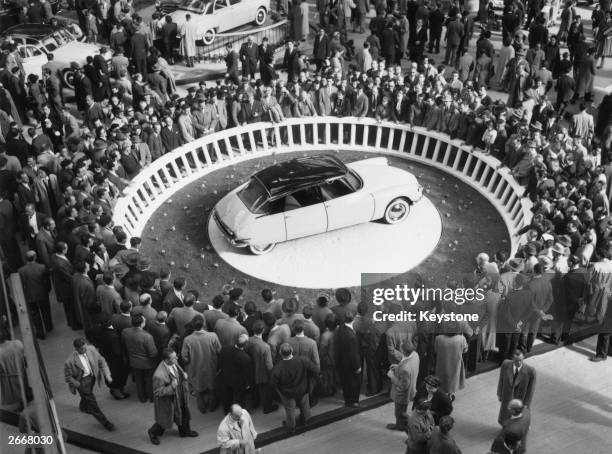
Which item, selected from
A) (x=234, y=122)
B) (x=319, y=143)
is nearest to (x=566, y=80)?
(x=319, y=143)

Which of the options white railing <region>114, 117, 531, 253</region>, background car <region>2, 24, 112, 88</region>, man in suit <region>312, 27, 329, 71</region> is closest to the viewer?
white railing <region>114, 117, 531, 253</region>

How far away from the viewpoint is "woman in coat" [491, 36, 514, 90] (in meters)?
22.4

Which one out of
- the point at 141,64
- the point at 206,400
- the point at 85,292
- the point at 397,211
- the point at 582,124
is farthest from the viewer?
the point at 141,64

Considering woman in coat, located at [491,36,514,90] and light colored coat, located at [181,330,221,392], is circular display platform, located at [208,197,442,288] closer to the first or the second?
light colored coat, located at [181,330,221,392]

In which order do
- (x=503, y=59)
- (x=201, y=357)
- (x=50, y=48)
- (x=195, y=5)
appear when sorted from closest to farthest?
1. (x=201, y=357)
2. (x=503, y=59)
3. (x=50, y=48)
4. (x=195, y=5)

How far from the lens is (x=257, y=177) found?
15.8m

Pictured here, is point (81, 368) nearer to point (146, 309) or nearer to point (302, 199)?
point (146, 309)

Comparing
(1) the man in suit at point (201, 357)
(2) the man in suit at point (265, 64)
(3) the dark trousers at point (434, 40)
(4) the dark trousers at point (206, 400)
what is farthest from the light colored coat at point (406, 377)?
(3) the dark trousers at point (434, 40)

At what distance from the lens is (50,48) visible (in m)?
23.3

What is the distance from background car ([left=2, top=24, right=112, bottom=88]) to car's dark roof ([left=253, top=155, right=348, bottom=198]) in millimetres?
8826

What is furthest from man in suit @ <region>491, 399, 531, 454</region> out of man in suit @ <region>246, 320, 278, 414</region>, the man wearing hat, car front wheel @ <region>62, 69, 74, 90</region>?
car front wheel @ <region>62, 69, 74, 90</region>

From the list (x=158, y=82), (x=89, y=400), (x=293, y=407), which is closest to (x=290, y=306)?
(x=293, y=407)

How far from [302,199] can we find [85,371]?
5858mm

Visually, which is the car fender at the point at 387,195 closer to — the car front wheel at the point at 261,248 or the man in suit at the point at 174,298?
the car front wheel at the point at 261,248
